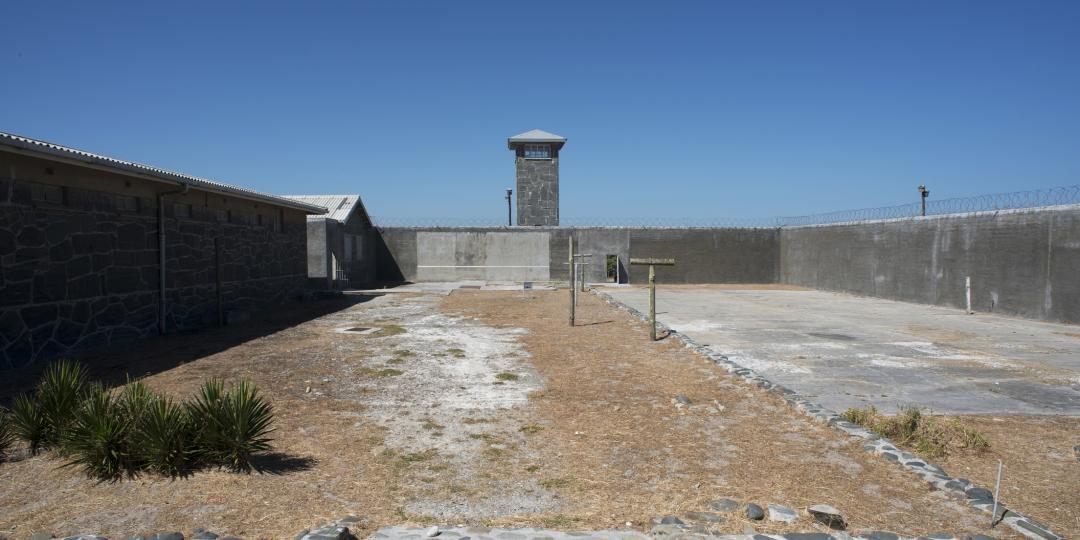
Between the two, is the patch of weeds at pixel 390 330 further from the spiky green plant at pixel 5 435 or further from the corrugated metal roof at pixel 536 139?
A: the corrugated metal roof at pixel 536 139

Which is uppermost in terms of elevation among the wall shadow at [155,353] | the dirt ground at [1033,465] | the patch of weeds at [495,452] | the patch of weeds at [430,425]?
the wall shadow at [155,353]

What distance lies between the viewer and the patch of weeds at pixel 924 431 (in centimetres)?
545

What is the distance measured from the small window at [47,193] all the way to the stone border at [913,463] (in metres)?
10.3

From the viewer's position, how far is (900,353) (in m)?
10.5

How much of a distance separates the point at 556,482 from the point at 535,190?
28.0 metres

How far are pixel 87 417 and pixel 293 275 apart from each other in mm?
15125

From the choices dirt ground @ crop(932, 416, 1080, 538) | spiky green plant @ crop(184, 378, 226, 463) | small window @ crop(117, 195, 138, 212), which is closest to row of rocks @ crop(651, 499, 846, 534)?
dirt ground @ crop(932, 416, 1080, 538)

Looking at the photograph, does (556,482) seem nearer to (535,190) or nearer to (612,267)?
(612,267)

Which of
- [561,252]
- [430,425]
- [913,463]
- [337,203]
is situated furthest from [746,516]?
[561,252]

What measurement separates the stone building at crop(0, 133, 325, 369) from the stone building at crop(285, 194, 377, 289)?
7.09 m

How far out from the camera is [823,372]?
882 centimetres

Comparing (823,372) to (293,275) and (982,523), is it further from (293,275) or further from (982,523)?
(293,275)

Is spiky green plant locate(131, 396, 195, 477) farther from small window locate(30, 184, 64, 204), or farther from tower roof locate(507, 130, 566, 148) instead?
tower roof locate(507, 130, 566, 148)

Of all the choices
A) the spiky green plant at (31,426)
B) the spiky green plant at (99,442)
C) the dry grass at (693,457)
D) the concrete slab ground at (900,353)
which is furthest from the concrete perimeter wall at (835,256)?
the spiky green plant at (31,426)
